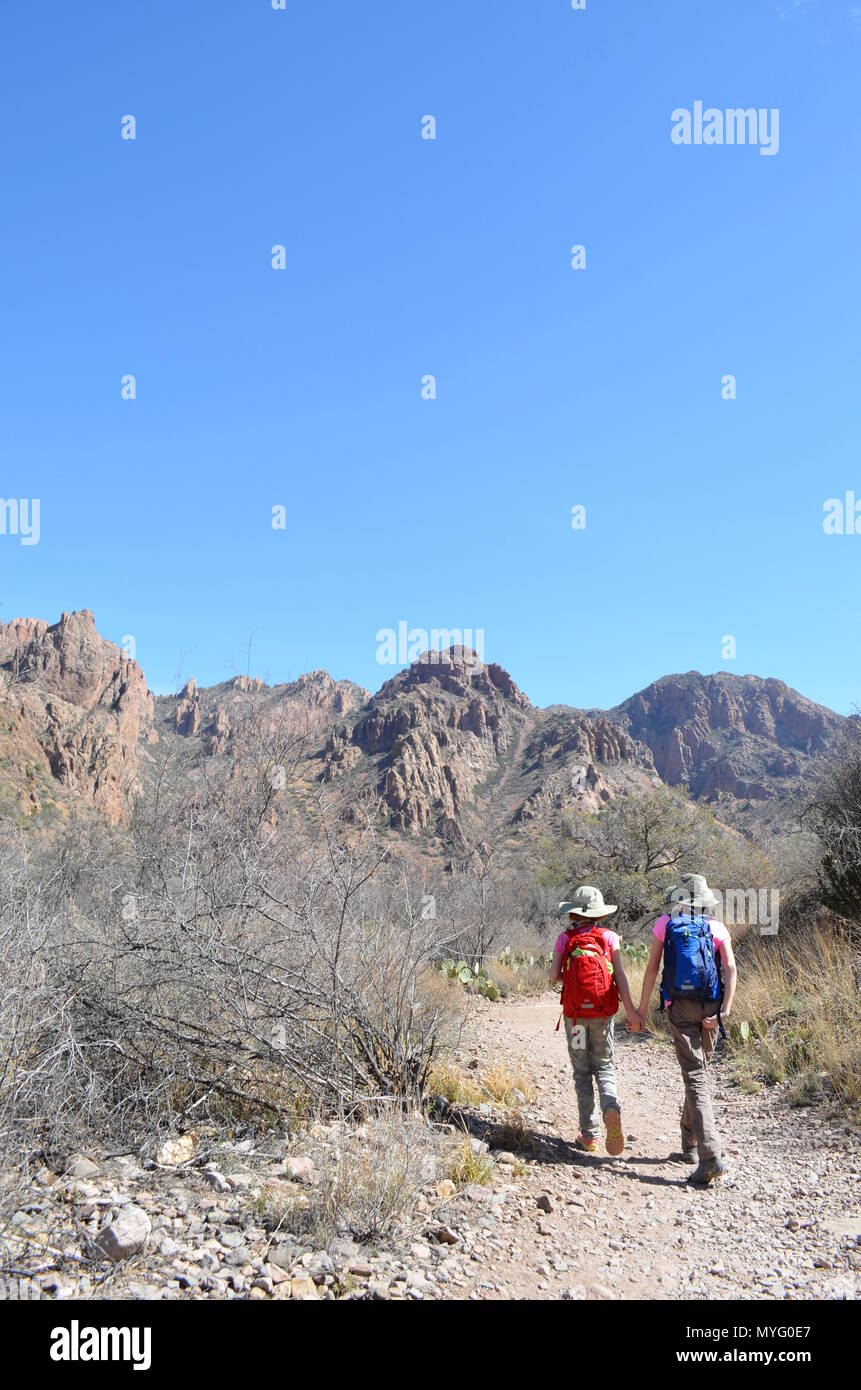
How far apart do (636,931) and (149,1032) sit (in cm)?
1710

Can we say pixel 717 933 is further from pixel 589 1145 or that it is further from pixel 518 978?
pixel 518 978

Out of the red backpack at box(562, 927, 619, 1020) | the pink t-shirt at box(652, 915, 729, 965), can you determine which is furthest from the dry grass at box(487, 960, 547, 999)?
the pink t-shirt at box(652, 915, 729, 965)

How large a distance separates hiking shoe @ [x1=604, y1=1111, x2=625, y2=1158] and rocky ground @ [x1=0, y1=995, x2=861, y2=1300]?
0.11m

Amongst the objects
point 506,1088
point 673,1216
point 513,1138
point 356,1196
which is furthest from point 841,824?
point 356,1196

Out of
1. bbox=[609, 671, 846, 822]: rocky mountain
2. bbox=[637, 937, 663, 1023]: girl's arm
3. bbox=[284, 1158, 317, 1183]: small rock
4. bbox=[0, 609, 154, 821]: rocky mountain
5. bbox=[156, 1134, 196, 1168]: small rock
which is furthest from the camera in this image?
bbox=[609, 671, 846, 822]: rocky mountain

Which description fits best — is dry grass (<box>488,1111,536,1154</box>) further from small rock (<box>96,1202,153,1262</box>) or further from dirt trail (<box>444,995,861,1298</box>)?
small rock (<box>96,1202,153,1262</box>)

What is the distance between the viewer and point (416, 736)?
6750cm

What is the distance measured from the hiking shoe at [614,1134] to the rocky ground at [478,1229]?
106mm

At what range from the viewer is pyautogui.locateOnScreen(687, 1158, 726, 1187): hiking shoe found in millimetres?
4840

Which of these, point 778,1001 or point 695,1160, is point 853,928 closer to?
point 778,1001

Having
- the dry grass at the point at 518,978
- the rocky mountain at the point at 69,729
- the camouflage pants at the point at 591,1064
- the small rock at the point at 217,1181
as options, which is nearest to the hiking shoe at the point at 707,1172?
the camouflage pants at the point at 591,1064

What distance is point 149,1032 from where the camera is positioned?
4.99 metres

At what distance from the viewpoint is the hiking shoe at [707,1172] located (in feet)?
15.9
